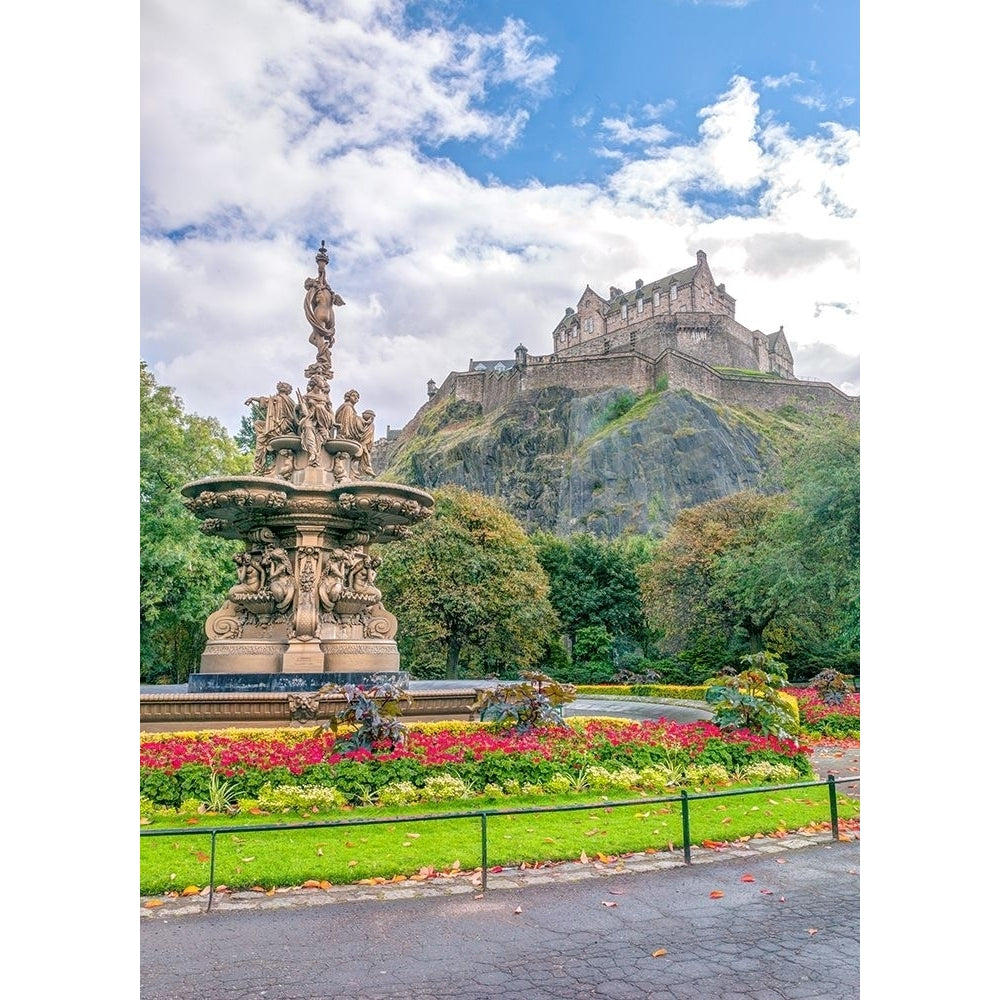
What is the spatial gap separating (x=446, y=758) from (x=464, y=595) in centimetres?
2056

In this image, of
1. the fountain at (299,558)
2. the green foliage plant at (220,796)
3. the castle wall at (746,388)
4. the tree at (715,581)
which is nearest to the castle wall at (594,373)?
the castle wall at (746,388)

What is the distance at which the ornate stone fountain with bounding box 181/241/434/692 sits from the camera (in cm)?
1114

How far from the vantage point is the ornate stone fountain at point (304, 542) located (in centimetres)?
1114

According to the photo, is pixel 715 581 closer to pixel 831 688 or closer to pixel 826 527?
pixel 826 527

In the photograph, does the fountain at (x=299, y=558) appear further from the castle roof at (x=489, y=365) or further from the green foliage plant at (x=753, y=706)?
the castle roof at (x=489, y=365)

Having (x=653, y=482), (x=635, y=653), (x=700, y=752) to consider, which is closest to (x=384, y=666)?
(x=700, y=752)

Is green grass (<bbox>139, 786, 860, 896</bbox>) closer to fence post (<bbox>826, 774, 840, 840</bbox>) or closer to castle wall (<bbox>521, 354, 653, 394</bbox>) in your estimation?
fence post (<bbox>826, 774, 840, 840</bbox>)

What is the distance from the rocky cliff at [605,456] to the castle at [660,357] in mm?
1984

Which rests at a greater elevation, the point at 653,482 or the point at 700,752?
the point at 653,482

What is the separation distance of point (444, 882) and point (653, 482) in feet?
198

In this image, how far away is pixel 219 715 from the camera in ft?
33.4

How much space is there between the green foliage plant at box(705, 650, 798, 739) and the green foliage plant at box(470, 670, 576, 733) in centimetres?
188

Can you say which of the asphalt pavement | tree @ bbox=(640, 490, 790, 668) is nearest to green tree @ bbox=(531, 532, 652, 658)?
tree @ bbox=(640, 490, 790, 668)
